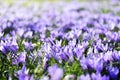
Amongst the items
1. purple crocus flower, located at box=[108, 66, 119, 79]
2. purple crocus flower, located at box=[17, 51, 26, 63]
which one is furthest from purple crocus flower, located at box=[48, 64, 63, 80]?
purple crocus flower, located at box=[17, 51, 26, 63]

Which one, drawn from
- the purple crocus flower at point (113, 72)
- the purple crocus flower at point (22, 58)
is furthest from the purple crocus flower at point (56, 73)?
the purple crocus flower at point (22, 58)

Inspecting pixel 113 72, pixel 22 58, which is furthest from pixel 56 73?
pixel 22 58

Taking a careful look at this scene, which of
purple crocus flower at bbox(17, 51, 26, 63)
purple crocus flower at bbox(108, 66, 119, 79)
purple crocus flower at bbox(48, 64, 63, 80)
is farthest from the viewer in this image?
purple crocus flower at bbox(17, 51, 26, 63)

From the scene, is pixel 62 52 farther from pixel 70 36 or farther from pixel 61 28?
pixel 61 28

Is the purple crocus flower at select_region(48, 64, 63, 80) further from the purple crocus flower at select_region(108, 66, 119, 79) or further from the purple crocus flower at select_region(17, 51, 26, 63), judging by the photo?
the purple crocus flower at select_region(17, 51, 26, 63)

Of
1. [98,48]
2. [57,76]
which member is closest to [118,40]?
[98,48]

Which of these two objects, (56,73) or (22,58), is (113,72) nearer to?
(56,73)

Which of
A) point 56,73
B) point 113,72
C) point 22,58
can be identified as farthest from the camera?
point 22,58

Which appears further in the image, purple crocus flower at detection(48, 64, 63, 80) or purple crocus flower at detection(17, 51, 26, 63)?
purple crocus flower at detection(17, 51, 26, 63)

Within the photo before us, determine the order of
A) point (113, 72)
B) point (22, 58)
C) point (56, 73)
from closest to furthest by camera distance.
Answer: point (56, 73) → point (113, 72) → point (22, 58)

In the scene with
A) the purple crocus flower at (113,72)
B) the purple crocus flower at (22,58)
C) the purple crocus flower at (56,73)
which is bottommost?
the purple crocus flower at (113,72)

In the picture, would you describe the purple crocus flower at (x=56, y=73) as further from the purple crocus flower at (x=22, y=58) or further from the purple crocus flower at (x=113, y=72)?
the purple crocus flower at (x=22, y=58)
